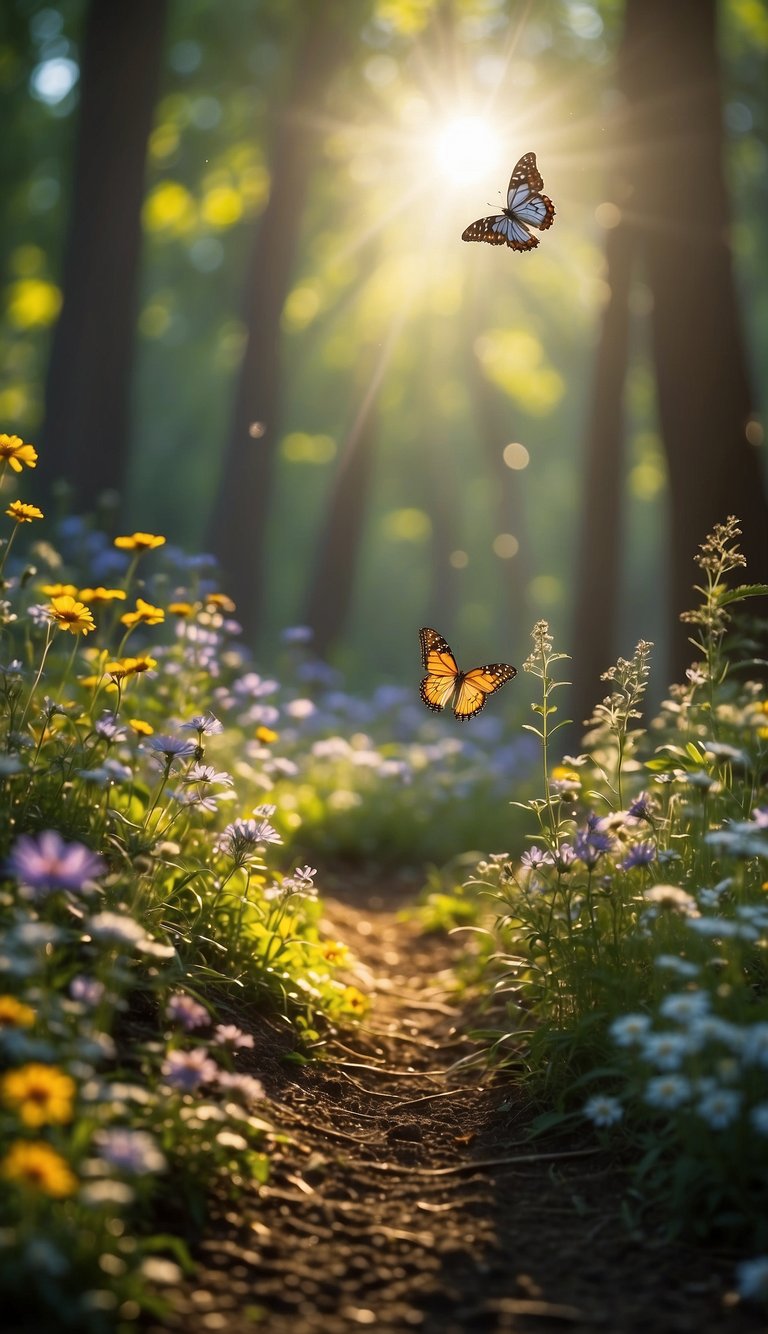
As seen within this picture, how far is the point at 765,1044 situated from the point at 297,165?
35.2 ft

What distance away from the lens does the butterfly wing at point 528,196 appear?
411 centimetres

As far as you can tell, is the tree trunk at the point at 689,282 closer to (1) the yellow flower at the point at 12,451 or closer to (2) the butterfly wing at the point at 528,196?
(2) the butterfly wing at the point at 528,196

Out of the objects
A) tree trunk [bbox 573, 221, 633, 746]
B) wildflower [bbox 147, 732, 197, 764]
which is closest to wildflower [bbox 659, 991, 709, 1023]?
wildflower [bbox 147, 732, 197, 764]

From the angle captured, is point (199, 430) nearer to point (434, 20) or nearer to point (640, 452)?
point (640, 452)

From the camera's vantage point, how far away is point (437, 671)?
4145mm

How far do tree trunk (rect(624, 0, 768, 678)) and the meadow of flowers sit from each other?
6.22ft

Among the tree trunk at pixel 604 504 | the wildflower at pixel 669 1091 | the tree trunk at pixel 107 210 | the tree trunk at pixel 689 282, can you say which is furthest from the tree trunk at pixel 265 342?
the wildflower at pixel 669 1091

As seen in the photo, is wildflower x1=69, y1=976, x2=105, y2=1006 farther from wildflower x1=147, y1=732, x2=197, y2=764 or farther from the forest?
wildflower x1=147, y1=732, x2=197, y2=764

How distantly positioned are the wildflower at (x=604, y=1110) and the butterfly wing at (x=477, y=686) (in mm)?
1440

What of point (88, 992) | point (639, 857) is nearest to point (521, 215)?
point (639, 857)

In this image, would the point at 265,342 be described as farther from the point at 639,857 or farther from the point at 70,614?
the point at 639,857

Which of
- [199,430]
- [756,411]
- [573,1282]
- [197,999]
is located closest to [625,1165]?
[573,1282]

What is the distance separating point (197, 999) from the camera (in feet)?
10.2

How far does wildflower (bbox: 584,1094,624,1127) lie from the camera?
268 cm
